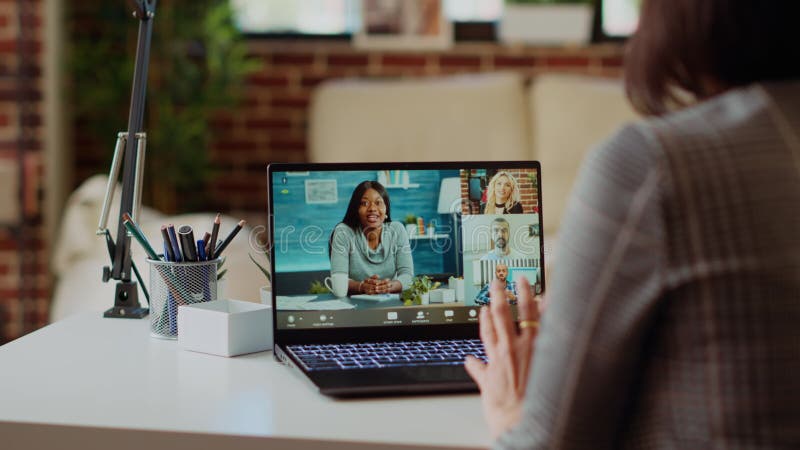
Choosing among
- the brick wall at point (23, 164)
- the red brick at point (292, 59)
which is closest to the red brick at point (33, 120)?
the brick wall at point (23, 164)

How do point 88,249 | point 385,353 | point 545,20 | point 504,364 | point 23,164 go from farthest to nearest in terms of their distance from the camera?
point 545,20, point 23,164, point 88,249, point 385,353, point 504,364

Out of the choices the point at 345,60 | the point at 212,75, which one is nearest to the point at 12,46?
the point at 212,75

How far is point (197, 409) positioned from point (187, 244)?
38 centimetres

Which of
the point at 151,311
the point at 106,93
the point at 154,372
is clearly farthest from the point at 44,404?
the point at 106,93

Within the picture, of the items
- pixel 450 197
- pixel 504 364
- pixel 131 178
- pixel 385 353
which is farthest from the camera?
pixel 131 178

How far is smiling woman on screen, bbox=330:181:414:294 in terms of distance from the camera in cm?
120

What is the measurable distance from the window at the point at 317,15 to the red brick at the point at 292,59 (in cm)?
10

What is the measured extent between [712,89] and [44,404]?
727 mm

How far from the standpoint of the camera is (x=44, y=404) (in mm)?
974

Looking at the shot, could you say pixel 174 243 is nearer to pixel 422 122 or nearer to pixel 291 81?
pixel 422 122

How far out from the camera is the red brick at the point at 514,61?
153 inches

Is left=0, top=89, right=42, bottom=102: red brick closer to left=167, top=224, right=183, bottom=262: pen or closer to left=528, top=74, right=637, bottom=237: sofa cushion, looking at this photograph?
left=528, top=74, right=637, bottom=237: sofa cushion

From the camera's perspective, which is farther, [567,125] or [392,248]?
[567,125]

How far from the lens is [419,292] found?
1.22 metres
